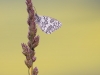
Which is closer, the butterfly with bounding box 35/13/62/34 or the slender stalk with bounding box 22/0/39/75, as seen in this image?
the slender stalk with bounding box 22/0/39/75

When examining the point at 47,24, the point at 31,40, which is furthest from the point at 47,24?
the point at 31,40

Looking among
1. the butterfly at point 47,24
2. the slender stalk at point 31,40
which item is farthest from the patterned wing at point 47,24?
the slender stalk at point 31,40

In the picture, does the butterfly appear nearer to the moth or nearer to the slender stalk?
the moth

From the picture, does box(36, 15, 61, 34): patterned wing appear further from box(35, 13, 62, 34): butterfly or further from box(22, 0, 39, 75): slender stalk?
box(22, 0, 39, 75): slender stalk

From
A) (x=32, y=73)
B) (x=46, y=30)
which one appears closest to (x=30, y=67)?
(x=32, y=73)

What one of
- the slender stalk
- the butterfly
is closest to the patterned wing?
the butterfly

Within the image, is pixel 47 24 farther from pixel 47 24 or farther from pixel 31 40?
pixel 31 40

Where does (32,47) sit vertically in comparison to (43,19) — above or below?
below

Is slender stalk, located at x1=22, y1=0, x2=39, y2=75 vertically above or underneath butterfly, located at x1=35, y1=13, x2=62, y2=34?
underneath

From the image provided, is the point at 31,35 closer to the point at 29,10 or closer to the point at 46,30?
the point at 29,10
